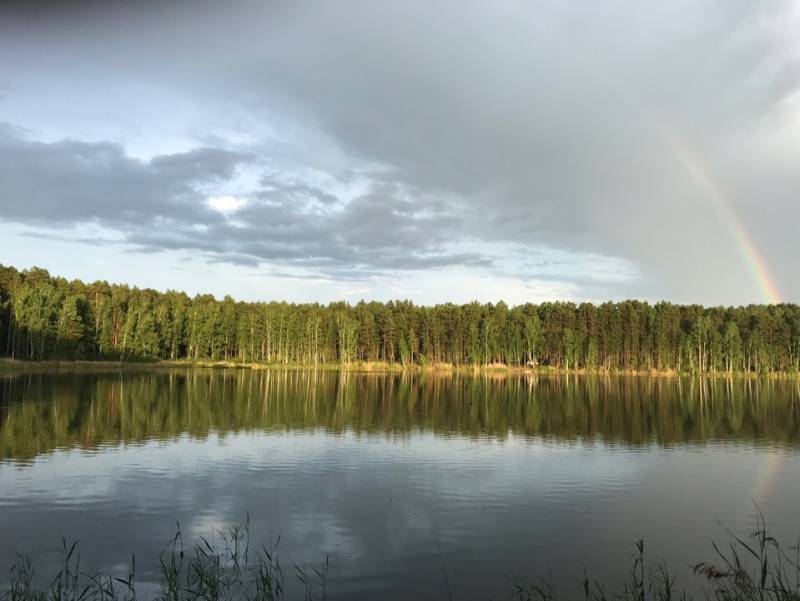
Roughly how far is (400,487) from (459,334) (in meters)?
126

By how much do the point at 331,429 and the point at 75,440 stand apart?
48.0ft

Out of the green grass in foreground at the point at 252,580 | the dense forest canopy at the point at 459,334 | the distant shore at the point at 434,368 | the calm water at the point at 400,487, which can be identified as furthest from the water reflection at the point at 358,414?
the dense forest canopy at the point at 459,334

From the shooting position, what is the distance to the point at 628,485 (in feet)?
80.5

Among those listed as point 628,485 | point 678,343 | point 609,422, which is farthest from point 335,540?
point 678,343

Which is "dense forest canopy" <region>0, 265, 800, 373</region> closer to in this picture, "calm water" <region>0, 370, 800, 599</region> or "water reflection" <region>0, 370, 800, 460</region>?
"water reflection" <region>0, 370, 800, 460</region>

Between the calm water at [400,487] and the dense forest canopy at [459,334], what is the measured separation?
94.1 m

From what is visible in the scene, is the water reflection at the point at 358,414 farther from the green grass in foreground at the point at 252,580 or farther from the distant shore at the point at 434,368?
Answer: the distant shore at the point at 434,368

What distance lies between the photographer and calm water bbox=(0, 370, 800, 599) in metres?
15.7

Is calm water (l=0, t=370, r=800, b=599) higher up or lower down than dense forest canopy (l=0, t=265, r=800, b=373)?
lower down

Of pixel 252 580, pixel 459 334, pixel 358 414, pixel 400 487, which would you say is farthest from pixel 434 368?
pixel 252 580

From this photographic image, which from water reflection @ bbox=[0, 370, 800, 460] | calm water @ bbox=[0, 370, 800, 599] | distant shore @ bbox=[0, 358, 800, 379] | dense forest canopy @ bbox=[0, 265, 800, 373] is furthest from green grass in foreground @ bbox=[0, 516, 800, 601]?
dense forest canopy @ bbox=[0, 265, 800, 373]

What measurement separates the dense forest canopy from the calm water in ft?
309

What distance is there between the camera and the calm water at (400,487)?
51.4 feet

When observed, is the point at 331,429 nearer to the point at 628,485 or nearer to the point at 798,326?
the point at 628,485
